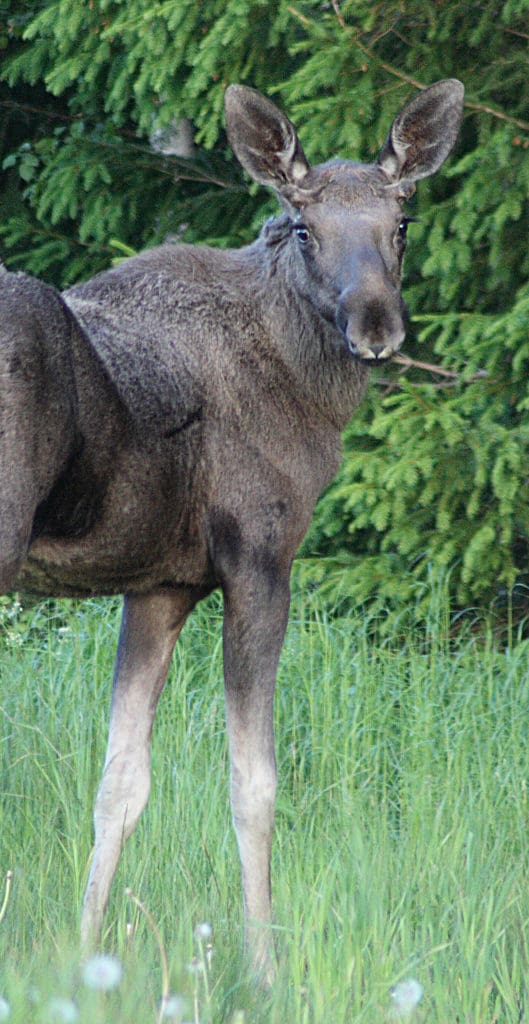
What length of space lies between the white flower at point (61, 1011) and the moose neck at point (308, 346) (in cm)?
252

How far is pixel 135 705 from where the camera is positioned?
4.93 metres

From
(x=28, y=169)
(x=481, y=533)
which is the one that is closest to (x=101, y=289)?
(x=481, y=533)

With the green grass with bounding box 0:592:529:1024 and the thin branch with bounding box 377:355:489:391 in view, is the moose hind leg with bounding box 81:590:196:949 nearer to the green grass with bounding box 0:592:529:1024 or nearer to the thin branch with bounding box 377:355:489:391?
the green grass with bounding box 0:592:529:1024

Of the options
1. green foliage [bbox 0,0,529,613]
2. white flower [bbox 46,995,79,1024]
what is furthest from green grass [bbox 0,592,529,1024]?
green foliage [bbox 0,0,529,613]

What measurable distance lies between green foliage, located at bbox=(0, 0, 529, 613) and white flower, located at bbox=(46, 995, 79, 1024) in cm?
436

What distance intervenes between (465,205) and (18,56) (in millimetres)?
3675

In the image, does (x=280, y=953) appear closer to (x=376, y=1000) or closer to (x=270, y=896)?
(x=270, y=896)

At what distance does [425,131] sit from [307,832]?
8.56ft

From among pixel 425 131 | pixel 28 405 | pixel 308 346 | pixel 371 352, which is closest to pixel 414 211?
pixel 425 131

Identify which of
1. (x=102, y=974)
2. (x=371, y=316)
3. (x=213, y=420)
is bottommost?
(x=102, y=974)

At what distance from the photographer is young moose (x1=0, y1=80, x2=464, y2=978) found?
398cm

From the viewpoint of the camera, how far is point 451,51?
751 cm

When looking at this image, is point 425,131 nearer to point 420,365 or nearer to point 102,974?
point 420,365

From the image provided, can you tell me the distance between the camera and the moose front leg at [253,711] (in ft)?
15.0
